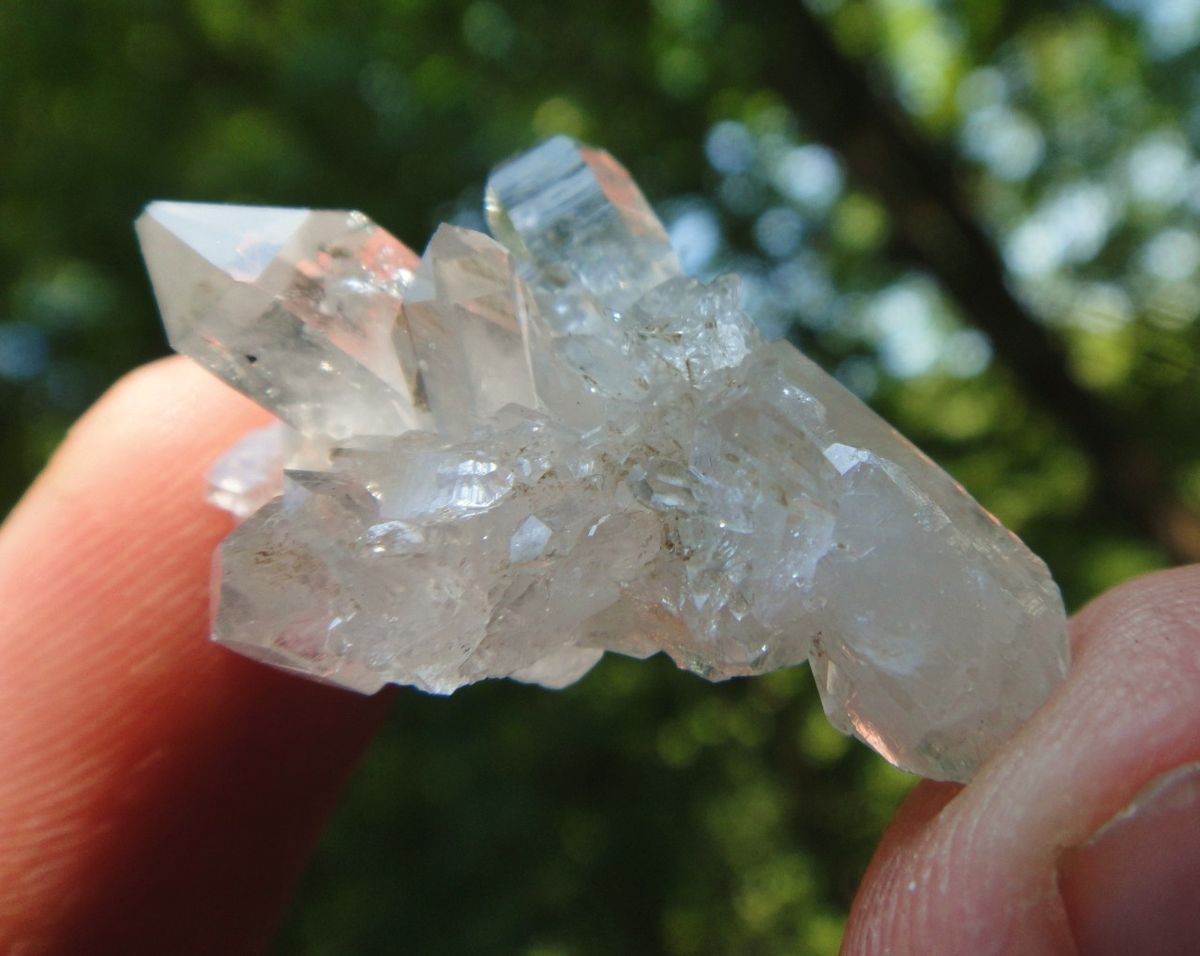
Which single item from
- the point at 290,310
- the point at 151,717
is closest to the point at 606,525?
the point at 290,310

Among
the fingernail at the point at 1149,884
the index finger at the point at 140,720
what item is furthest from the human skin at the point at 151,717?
the fingernail at the point at 1149,884

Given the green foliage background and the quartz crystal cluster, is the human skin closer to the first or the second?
the quartz crystal cluster

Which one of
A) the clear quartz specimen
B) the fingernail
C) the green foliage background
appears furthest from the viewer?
the green foliage background

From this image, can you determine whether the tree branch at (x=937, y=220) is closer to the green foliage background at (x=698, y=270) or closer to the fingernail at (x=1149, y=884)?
the green foliage background at (x=698, y=270)

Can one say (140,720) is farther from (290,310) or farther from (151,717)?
(290,310)

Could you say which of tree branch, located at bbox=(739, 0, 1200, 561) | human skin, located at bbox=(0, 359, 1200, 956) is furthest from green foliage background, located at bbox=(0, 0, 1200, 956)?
human skin, located at bbox=(0, 359, 1200, 956)
